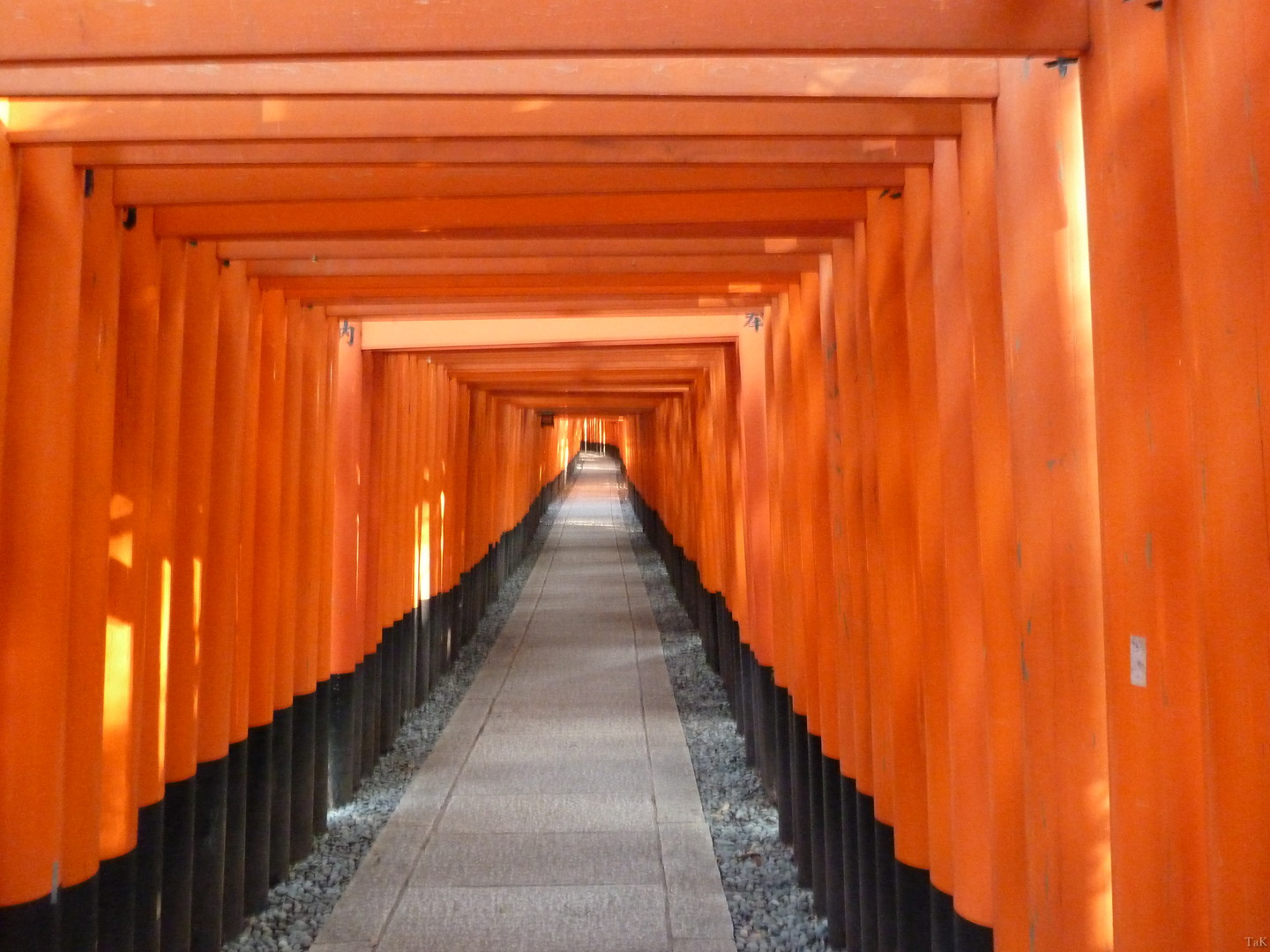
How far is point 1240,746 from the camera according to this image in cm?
147

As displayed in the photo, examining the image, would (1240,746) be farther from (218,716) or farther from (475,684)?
(475,684)

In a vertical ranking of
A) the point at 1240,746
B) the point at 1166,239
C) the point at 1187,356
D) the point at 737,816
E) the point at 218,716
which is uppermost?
the point at 1166,239

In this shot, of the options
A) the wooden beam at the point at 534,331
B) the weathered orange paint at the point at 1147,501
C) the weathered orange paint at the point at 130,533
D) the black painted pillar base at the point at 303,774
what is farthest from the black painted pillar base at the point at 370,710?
the weathered orange paint at the point at 1147,501

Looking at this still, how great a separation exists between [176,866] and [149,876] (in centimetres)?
30

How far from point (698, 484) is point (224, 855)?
7036 millimetres

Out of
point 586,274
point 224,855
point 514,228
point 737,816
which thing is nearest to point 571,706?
point 737,816

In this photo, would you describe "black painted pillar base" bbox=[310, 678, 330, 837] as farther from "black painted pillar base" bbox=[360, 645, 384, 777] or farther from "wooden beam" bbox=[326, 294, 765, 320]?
"wooden beam" bbox=[326, 294, 765, 320]

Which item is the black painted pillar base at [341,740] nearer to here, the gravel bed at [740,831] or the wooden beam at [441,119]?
the gravel bed at [740,831]

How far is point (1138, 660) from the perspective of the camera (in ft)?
5.78

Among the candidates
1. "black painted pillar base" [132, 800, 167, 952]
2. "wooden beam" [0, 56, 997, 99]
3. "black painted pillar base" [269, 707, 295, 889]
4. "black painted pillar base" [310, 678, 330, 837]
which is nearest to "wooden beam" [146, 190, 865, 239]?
"wooden beam" [0, 56, 997, 99]

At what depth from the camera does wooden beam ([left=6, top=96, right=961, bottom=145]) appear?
2488 mm

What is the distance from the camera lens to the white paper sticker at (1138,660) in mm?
1749

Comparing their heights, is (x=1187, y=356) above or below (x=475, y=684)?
above

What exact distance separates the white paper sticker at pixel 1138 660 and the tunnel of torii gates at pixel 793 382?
→ 11mm
